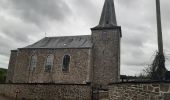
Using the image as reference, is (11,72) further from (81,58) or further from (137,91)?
(137,91)

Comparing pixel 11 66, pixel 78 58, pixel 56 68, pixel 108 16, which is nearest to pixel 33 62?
pixel 56 68

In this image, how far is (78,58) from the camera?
28953mm

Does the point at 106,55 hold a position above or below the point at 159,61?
above

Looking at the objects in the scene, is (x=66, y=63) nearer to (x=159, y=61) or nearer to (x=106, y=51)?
(x=106, y=51)

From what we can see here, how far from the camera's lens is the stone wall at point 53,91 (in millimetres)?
14984

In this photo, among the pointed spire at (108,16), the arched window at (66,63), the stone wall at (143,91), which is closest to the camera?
the stone wall at (143,91)

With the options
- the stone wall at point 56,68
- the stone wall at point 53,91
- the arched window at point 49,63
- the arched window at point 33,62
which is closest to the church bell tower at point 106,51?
the stone wall at point 56,68

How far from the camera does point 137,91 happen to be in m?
7.91

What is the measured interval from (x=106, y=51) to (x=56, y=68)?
7.40 metres

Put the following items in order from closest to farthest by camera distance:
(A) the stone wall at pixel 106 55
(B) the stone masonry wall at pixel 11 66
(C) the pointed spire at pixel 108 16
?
Result: 1. (A) the stone wall at pixel 106 55
2. (C) the pointed spire at pixel 108 16
3. (B) the stone masonry wall at pixel 11 66

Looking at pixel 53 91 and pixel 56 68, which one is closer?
pixel 53 91

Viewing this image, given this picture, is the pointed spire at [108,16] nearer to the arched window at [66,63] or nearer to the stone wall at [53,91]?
the arched window at [66,63]

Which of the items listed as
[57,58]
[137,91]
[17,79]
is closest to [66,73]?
[57,58]

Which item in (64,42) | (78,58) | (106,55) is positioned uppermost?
(64,42)
